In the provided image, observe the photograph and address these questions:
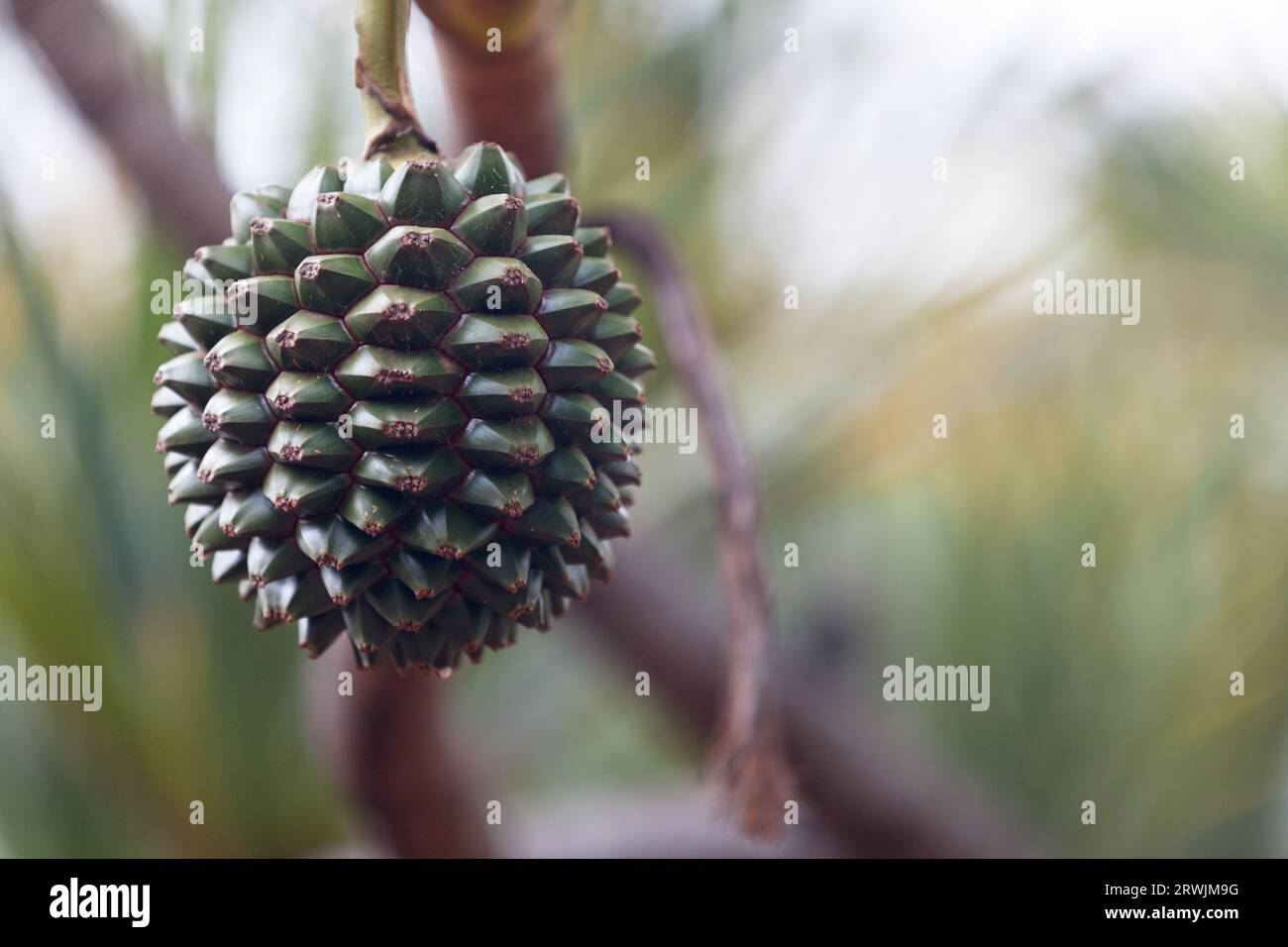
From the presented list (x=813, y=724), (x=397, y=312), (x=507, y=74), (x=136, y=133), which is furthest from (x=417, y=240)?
(x=813, y=724)

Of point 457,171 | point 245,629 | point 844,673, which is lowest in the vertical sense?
point 844,673

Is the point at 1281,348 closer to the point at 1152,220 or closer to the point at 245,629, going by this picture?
the point at 1152,220

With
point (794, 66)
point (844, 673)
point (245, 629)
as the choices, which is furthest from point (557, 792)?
point (794, 66)

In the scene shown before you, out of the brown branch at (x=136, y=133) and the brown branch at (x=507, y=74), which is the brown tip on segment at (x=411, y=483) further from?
the brown branch at (x=136, y=133)

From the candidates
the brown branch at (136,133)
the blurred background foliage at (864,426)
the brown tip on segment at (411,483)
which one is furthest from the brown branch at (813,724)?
the brown tip on segment at (411,483)

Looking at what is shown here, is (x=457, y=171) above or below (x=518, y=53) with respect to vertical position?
below

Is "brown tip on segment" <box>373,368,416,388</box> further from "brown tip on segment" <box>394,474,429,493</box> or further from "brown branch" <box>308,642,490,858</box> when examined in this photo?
"brown branch" <box>308,642,490,858</box>

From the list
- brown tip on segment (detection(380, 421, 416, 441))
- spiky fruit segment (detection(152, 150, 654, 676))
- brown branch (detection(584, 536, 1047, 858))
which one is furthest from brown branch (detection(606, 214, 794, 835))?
brown branch (detection(584, 536, 1047, 858))

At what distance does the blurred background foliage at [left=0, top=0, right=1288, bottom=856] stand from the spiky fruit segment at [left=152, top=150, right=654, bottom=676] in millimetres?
611

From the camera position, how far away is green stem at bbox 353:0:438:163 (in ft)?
1.72

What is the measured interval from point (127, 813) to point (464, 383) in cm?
97

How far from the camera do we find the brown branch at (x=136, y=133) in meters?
1.00

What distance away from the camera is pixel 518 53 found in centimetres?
72

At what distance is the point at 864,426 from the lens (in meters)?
1.45
